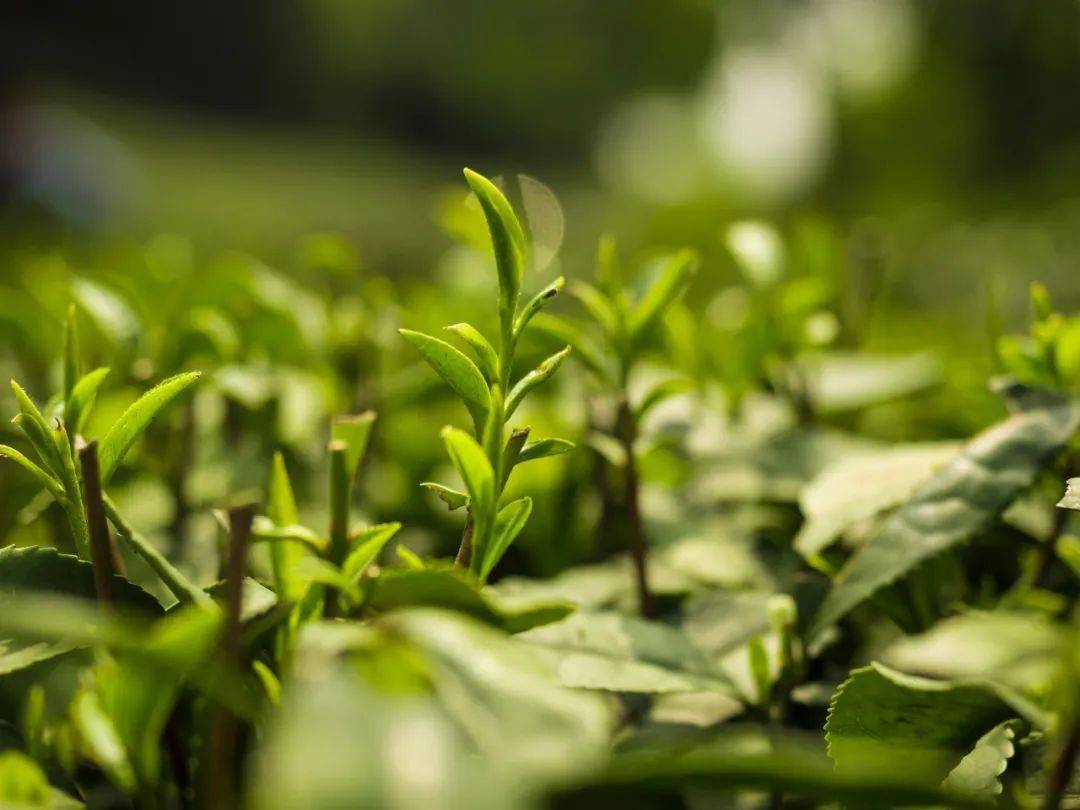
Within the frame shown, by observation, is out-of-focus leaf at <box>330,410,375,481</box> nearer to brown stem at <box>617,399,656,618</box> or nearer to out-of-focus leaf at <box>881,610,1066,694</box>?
brown stem at <box>617,399,656,618</box>

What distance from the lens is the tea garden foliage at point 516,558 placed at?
420mm

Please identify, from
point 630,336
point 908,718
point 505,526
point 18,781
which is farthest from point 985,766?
point 18,781

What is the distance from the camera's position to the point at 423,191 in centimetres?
1773

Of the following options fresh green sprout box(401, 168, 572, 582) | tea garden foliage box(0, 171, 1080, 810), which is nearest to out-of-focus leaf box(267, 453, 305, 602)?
tea garden foliage box(0, 171, 1080, 810)

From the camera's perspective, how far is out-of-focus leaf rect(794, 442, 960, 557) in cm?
76

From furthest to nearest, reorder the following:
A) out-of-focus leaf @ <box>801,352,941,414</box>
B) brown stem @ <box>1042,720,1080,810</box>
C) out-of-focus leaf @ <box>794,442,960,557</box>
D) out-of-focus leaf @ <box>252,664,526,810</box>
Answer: out-of-focus leaf @ <box>801,352,941,414</box> → out-of-focus leaf @ <box>794,442,960,557</box> → brown stem @ <box>1042,720,1080,810</box> → out-of-focus leaf @ <box>252,664,526,810</box>

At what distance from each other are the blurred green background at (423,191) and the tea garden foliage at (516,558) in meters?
0.01

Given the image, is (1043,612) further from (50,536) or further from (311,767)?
(50,536)

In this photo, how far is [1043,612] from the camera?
2.73 ft

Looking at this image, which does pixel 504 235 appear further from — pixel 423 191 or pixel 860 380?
pixel 423 191

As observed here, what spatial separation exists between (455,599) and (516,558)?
0.61 meters

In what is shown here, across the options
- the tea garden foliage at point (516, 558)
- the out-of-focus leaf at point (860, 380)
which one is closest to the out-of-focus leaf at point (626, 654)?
the tea garden foliage at point (516, 558)

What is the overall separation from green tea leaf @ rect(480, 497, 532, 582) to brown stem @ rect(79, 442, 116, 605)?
0.72ft

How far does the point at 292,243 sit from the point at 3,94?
8.60 m
